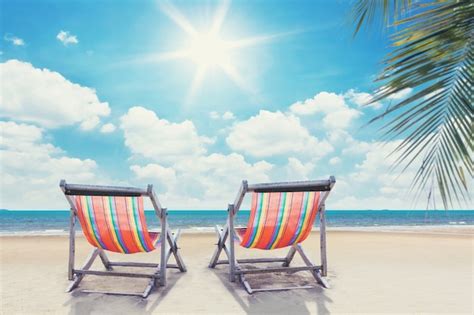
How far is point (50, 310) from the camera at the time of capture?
3.01m

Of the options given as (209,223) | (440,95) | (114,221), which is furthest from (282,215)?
(209,223)

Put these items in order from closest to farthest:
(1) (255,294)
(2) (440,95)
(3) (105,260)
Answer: (2) (440,95), (1) (255,294), (3) (105,260)

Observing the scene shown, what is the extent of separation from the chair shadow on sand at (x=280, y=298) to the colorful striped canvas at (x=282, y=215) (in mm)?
556

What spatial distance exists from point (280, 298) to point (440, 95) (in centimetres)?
234

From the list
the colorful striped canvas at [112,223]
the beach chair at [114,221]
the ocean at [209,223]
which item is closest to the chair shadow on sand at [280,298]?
the beach chair at [114,221]

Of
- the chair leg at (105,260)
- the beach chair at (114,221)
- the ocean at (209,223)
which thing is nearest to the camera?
the beach chair at (114,221)

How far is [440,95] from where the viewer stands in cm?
180

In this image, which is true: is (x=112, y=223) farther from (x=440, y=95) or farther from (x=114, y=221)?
(x=440, y=95)

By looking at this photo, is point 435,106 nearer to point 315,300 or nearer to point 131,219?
point 315,300

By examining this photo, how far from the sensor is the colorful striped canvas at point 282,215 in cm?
366

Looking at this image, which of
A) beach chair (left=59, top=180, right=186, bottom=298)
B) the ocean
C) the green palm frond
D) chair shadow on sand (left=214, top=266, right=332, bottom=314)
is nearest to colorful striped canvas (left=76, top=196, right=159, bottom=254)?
beach chair (left=59, top=180, right=186, bottom=298)

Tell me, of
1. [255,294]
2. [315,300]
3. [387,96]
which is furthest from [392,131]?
[255,294]

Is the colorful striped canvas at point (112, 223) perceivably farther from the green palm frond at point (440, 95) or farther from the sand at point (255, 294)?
the green palm frond at point (440, 95)

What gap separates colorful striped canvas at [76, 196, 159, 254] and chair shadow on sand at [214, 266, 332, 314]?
108 centimetres
